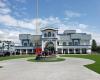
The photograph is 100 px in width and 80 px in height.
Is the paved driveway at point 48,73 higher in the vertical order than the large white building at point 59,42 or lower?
lower

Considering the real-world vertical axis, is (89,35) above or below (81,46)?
above

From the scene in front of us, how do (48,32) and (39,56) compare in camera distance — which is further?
(48,32)

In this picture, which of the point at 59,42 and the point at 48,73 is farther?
the point at 59,42

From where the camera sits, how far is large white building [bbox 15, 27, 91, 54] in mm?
81625

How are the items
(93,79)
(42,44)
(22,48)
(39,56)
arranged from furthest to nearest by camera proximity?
(22,48)
(42,44)
(39,56)
(93,79)

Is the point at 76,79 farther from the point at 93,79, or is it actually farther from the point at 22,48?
the point at 22,48

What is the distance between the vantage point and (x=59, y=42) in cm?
8694

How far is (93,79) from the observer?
12.4 metres

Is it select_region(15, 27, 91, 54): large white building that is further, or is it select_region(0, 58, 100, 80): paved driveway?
select_region(15, 27, 91, 54): large white building

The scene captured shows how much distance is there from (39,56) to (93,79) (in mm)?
21900

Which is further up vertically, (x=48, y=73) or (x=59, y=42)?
(x=59, y=42)

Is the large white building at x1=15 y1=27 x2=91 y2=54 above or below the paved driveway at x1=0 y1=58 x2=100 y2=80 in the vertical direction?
above

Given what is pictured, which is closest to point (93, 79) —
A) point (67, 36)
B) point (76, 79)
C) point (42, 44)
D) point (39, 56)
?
point (76, 79)

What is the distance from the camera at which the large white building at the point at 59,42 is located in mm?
81625
